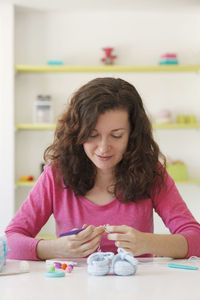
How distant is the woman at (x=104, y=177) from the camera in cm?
169

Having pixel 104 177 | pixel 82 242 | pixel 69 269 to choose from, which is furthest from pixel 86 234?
pixel 104 177

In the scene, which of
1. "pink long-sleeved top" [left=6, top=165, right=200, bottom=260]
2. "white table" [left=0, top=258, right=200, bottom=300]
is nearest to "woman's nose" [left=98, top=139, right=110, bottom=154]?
"pink long-sleeved top" [left=6, top=165, right=200, bottom=260]

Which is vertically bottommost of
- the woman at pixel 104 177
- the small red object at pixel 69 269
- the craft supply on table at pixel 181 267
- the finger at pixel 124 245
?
the craft supply on table at pixel 181 267

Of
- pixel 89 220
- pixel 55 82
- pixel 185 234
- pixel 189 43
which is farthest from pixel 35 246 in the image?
pixel 189 43

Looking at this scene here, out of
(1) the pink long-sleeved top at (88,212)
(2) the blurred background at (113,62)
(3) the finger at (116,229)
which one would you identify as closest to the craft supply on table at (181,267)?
(3) the finger at (116,229)

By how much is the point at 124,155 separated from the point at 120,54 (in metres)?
2.70

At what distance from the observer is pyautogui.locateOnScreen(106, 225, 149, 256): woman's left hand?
4.74 ft

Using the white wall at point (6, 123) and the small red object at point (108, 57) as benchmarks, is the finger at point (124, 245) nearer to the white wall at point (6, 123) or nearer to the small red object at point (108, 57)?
the white wall at point (6, 123)

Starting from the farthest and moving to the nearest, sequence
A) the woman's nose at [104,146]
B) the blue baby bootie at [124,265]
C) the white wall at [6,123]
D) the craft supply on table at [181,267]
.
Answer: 1. the white wall at [6,123]
2. the woman's nose at [104,146]
3. the craft supply on table at [181,267]
4. the blue baby bootie at [124,265]

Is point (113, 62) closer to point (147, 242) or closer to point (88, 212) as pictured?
point (88, 212)

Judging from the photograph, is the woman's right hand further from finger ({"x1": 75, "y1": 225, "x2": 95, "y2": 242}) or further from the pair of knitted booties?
the pair of knitted booties

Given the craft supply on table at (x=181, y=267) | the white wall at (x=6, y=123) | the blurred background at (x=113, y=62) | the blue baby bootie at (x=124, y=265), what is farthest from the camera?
the blurred background at (x=113, y=62)

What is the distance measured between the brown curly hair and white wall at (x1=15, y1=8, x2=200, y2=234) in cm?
253

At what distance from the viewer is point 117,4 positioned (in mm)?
4164
